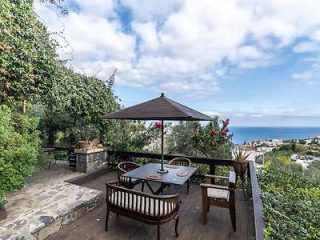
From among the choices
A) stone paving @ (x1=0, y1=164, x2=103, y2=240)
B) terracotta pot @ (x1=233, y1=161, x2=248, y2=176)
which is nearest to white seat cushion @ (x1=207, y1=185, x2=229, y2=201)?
terracotta pot @ (x1=233, y1=161, x2=248, y2=176)

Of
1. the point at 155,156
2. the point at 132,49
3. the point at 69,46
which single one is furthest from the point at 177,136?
the point at 69,46

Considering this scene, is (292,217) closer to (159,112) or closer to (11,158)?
(159,112)

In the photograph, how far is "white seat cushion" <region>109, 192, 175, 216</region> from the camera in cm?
268

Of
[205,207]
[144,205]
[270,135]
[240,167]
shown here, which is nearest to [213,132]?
[240,167]

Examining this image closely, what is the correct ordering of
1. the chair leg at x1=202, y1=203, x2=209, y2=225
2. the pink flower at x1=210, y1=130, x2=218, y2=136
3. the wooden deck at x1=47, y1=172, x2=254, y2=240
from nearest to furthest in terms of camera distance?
the wooden deck at x1=47, y1=172, x2=254, y2=240 → the chair leg at x1=202, y1=203, x2=209, y2=225 → the pink flower at x1=210, y1=130, x2=218, y2=136

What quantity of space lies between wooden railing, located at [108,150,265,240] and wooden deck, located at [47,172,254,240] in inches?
23.8

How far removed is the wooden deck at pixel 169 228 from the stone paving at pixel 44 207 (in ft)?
0.47

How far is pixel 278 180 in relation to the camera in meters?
4.76

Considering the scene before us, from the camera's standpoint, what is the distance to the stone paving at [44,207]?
2.67 meters

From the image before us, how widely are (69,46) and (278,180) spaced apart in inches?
247

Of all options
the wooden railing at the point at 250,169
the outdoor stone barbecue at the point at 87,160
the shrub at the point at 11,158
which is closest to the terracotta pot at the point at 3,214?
the shrub at the point at 11,158

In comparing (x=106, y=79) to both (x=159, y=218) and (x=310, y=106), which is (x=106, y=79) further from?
(x=310, y=106)

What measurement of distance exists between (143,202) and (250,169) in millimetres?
2739

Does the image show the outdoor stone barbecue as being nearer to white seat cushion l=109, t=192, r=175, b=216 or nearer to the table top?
the table top
